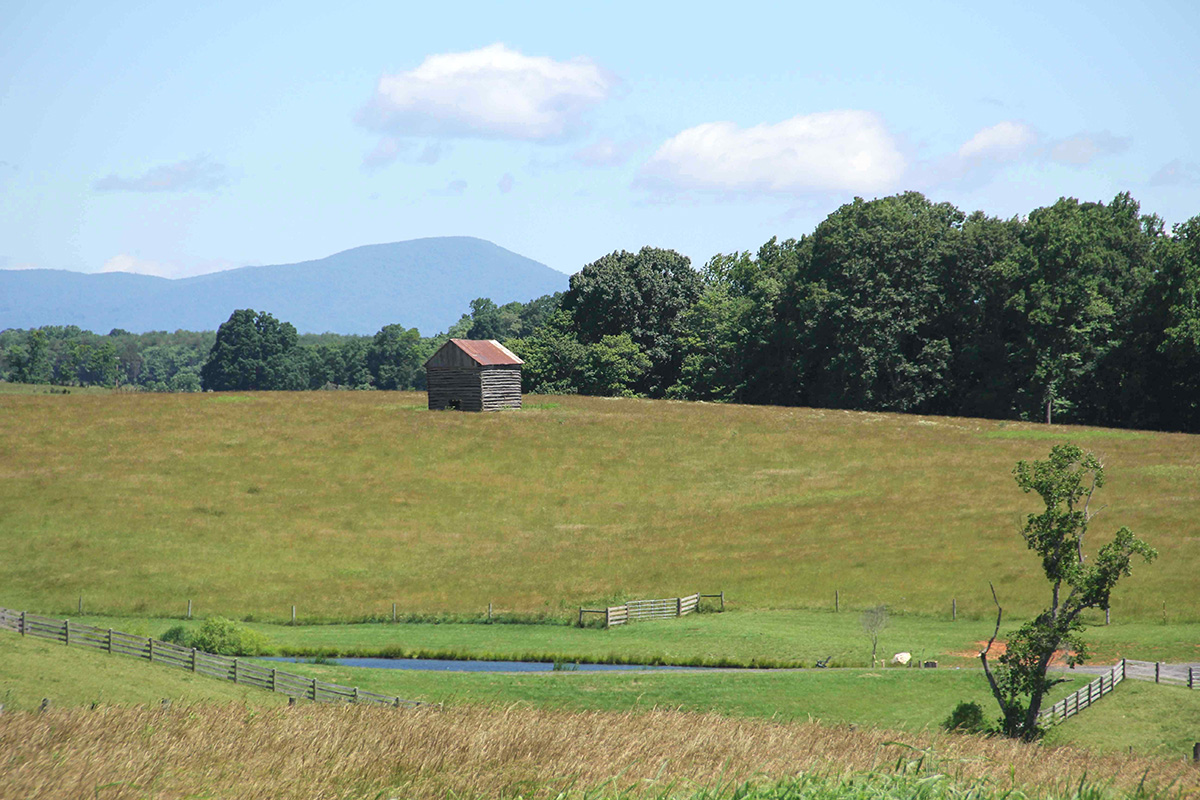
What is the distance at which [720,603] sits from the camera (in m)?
51.0

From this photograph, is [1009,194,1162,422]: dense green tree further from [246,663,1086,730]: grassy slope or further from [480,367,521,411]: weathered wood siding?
[246,663,1086,730]: grassy slope

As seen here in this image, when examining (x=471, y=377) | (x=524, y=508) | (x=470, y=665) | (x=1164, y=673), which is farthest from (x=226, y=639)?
(x=471, y=377)

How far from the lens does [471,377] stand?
87.8 m

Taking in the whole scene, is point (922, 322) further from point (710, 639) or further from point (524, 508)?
point (710, 639)

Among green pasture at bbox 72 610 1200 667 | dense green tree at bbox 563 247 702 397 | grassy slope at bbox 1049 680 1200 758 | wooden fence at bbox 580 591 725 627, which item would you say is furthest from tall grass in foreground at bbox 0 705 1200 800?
dense green tree at bbox 563 247 702 397

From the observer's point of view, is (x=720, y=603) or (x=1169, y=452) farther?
(x=1169, y=452)

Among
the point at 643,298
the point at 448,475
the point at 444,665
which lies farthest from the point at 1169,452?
the point at 643,298

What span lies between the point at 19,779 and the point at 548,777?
17.2ft

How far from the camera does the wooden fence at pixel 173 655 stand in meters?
32.5

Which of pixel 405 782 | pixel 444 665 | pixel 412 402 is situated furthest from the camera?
pixel 412 402

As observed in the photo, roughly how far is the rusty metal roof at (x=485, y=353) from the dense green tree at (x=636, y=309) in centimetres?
3936

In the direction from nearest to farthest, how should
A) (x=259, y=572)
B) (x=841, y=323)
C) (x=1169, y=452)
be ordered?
(x=259, y=572) → (x=1169, y=452) → (x=841, y=323)

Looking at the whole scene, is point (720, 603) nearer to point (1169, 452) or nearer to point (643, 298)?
point (1169, 452)

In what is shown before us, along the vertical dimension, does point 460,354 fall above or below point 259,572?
above
